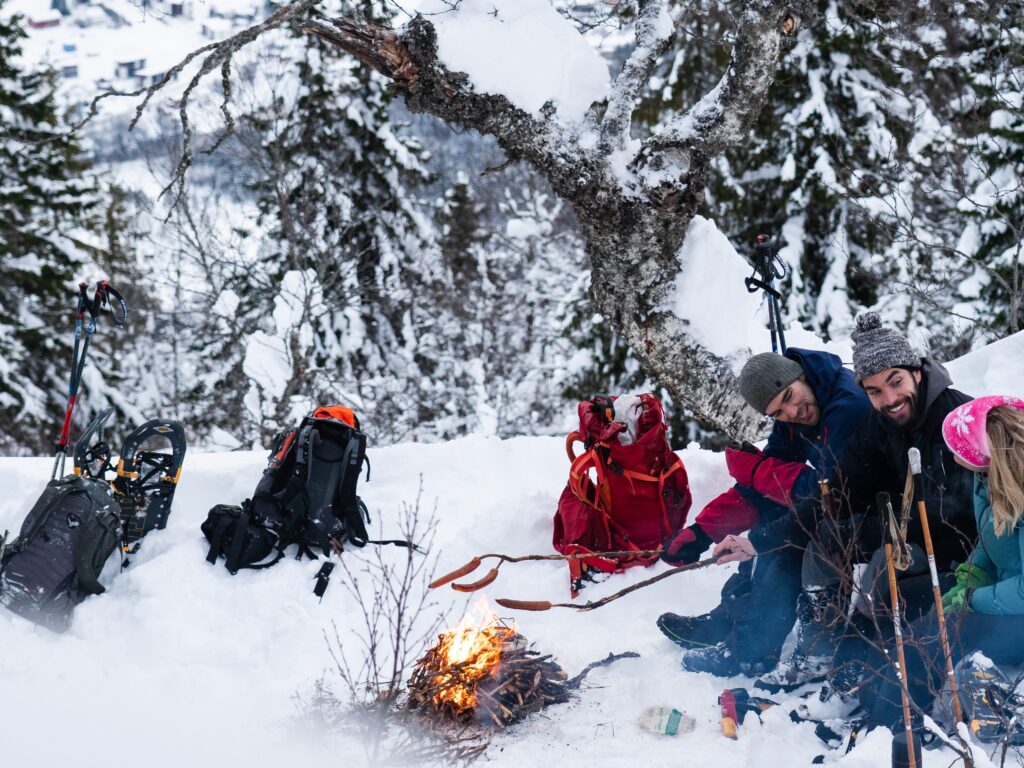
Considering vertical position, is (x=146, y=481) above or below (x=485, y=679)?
above

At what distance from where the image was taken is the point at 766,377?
3.56 metres

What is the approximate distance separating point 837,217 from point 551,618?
27.1 feet

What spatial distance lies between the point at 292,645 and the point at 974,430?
10.3ft

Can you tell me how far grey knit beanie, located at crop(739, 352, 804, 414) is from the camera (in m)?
3.55

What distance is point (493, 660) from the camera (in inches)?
132

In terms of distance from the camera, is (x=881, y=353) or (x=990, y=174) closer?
(x=881, y=353)

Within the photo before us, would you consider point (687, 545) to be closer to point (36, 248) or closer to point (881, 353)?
point (881, 353)

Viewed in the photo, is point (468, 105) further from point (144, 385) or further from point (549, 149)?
point (144, 385)

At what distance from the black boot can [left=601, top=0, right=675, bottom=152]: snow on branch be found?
2.56 m

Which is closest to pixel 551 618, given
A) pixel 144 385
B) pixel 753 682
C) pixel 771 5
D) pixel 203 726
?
pixel 753 682

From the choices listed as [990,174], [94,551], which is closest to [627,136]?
[94,551]

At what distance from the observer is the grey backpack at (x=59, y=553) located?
3914 mm

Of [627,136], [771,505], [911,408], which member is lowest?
[771,505]

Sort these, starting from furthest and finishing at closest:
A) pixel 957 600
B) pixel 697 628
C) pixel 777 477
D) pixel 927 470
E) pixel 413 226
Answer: pixel 413 226, pixel 697 628, pixel 777 477, pixel 927 470, pixel 957 600
